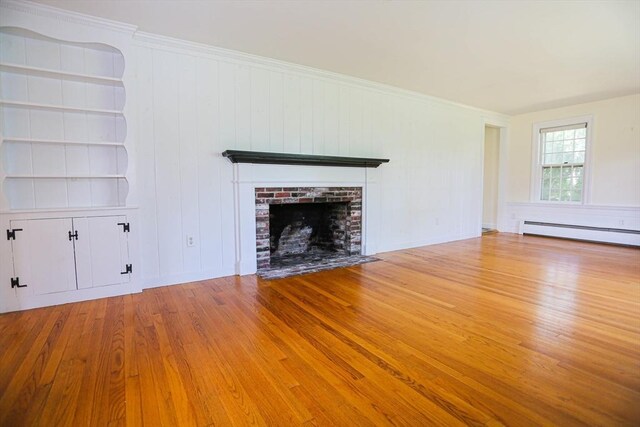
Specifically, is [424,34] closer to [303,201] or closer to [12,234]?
[303,201]

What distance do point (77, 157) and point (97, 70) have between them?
0.86 metres

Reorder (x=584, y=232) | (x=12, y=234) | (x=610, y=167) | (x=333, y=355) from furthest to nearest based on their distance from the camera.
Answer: (x=584, y=232) → (x=610, y=167) → (x=12, y=234) → (x=333, y=355)

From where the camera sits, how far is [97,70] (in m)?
3.01

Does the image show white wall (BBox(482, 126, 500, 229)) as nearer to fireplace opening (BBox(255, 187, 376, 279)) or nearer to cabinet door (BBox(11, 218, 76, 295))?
fireplace opening (BBox(255, 187, 376, 279))

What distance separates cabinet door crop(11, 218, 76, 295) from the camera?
2684 millimetres

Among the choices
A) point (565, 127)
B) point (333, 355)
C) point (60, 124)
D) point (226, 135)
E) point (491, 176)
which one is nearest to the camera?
point (333, 355)

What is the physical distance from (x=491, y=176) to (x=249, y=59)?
6247 millimetres

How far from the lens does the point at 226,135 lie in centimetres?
362

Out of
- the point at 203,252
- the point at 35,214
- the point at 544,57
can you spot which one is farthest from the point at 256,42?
the point at 544,57

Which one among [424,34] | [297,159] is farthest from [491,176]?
[297,159]

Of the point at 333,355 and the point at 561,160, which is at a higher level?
the point at 561,160

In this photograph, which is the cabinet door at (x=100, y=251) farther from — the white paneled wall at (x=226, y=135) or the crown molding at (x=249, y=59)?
the crown molding at (x=249, y=59)

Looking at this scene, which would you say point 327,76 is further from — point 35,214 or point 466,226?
point 466,226

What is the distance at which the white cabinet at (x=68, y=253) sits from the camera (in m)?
2.69
